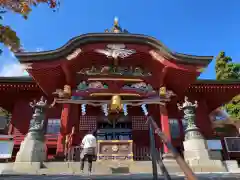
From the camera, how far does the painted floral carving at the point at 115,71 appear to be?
1191 cm

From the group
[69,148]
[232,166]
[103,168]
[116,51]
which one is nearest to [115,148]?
[103,168]

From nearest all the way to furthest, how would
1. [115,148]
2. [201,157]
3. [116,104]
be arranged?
1. [201,157]
2. [115,148]
3. [116,104]

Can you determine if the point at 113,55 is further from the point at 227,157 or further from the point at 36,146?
the point at 227,157

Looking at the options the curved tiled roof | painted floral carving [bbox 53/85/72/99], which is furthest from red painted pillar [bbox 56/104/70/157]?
the curved tiled roof

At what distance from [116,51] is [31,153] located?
6403mm

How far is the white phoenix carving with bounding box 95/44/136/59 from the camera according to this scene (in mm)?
11508

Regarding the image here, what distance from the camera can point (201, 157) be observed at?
27.4 ft

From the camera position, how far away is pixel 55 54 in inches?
439

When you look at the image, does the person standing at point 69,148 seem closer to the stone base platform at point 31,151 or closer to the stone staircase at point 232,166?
the stone base platform at point 31,151

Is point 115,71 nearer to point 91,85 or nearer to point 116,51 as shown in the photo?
point 116,51

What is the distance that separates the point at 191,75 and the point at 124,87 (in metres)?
3.58

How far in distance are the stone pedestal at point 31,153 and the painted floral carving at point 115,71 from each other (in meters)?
4.61

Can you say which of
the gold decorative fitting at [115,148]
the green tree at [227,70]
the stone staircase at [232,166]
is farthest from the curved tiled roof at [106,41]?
the green tree at [227,70]

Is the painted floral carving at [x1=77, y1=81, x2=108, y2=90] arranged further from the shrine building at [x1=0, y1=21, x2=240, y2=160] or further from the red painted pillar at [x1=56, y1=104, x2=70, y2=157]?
the red painted pillar at [x1=56, y1=104, x2=70, y2=157]
